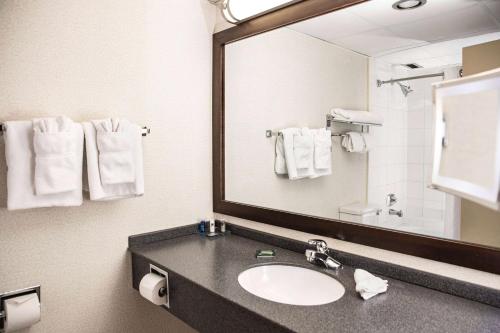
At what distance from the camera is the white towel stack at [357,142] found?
4.59 ft

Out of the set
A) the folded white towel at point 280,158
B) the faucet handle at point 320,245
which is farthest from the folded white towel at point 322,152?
the faucet handle at point 320,245

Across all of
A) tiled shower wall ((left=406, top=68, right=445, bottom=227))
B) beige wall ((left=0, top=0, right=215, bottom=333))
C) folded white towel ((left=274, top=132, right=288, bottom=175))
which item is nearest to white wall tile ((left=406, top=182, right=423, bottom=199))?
tiled shower wall ((left=406, top=68, right=445, bottom=227))

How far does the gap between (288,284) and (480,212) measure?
76cm

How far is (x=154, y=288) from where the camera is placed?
1.39 metres

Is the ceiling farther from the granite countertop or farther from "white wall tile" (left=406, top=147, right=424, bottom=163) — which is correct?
the granite countertop

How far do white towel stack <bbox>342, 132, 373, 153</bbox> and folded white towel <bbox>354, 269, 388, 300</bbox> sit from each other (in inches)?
20.7

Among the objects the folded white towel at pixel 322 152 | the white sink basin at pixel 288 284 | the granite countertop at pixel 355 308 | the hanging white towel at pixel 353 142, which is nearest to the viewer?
the granite countertop at pixel 355 308

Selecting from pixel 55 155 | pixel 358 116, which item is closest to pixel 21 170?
pixel 55 155

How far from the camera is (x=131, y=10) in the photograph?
63.0 inches

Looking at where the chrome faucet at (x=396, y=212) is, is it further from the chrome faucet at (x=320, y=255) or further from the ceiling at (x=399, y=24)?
the ceiling at (x=399, y=24)

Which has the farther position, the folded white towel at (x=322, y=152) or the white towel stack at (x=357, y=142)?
the folded white towel at (x=322, y=152)

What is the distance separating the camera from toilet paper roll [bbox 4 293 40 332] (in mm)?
1229

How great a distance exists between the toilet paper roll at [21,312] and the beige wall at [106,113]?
7 cm

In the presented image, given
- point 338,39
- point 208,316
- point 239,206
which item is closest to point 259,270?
point 208,316
